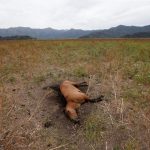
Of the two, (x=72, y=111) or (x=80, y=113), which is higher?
(x=72, y=111)

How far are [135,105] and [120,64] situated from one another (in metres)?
3.92

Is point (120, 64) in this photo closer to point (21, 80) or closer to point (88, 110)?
point (21, 80)

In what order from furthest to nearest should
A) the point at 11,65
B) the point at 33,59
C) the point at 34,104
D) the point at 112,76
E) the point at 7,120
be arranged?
1. the point at 33,59
2. the point at 11,65
3. the point at 112,76
4. the point at 34,104
5. the point at 7,120

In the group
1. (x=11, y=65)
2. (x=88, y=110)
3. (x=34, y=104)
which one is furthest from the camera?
(x=11, y=65)

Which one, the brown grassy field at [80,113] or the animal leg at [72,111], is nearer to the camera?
the brown grassy field at [80,113]

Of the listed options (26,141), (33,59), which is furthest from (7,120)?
(33,59)

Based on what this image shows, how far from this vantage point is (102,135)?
6.17 meters

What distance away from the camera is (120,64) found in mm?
11023

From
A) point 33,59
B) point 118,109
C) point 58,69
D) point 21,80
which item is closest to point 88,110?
point 118,109

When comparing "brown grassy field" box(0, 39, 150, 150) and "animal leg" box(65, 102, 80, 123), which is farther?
"animal leg" box(65, 102, 80, 123)

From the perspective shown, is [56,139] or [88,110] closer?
[56,139]

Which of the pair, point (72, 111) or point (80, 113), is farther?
point (80, 113)

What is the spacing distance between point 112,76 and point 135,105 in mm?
2161

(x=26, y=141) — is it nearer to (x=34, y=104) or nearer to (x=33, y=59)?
(x=34, y=104)
